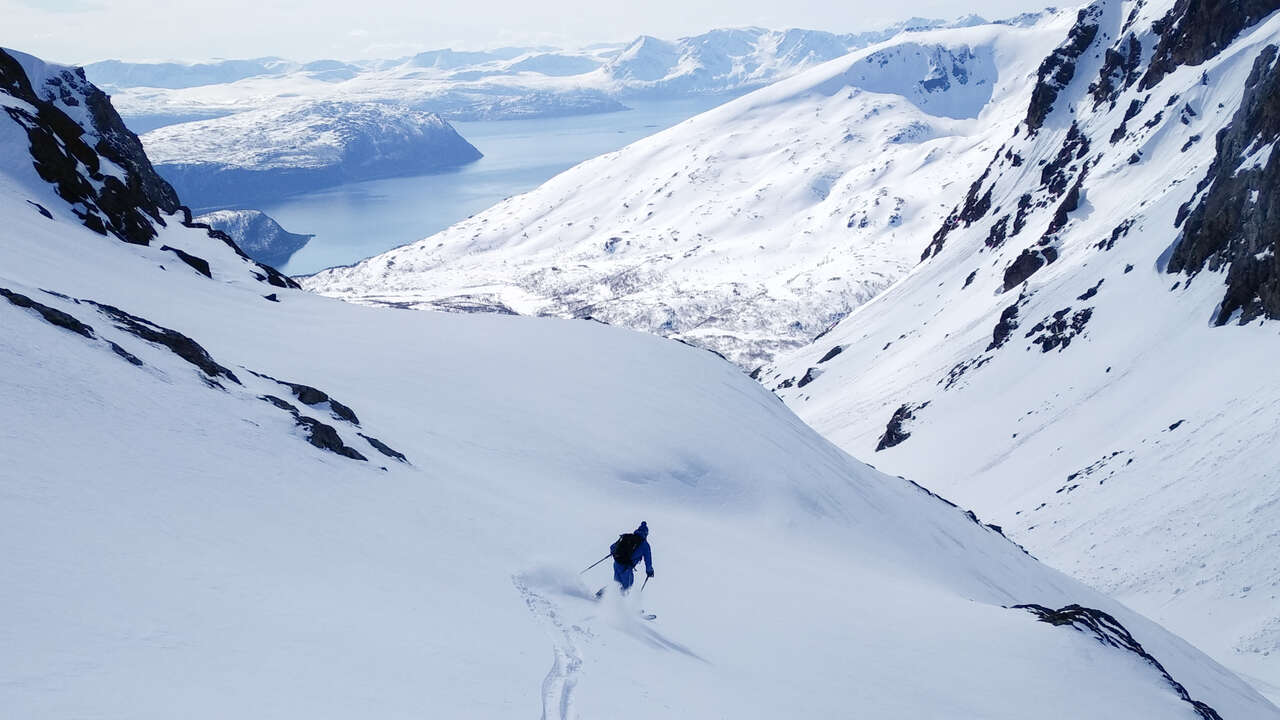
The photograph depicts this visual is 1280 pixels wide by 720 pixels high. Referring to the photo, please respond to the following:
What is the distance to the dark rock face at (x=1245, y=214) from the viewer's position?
50.6 meters

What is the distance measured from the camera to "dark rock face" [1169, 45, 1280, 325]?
50.6 metres

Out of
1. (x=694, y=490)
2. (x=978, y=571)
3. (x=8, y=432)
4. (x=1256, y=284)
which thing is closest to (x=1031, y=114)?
(x=1256, y=284)

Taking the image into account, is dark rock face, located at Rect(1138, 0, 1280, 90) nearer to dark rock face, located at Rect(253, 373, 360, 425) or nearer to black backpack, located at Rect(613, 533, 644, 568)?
dark rock face, located at Rect(253, 373, 360, 425)

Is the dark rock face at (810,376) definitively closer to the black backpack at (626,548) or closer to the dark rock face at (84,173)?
the dark rock face at (84,173)

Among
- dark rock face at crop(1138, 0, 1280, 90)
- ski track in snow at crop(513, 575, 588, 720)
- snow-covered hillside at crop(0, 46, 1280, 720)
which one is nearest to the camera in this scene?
snow-covered hillside at crop(0, 46, 1280, 720)

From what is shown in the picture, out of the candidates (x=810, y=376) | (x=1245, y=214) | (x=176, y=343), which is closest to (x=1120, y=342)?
(x=1245, y=214)

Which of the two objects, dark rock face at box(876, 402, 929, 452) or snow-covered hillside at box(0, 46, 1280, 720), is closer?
snow-covered hillside at box(0, 46, 1280, 720)

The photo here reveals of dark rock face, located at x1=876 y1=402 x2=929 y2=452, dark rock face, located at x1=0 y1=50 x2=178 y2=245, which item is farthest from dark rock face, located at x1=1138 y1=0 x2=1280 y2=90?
dark rock face, located at x1=0 y1=50 x2=178 y2=245

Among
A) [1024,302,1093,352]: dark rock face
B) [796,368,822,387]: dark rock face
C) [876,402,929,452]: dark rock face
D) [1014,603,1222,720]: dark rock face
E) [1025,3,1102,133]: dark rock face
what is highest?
[1025,3,1102,133]: dark rock face

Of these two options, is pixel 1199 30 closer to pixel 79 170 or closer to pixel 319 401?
pixel 79 170

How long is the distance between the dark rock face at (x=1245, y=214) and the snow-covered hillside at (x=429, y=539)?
2807cm

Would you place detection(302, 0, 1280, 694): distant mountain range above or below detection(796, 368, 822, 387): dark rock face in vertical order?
above

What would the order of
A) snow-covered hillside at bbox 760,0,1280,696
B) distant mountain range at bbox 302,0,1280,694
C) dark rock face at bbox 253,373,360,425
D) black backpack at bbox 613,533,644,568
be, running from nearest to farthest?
black backpack at bbox 613,533,644,568
dark rock face at bbox 253,373,360,425
snow-covered hillside at bbox 760,0,1280,696
distant mountain range at bbox 302,0,1280,694

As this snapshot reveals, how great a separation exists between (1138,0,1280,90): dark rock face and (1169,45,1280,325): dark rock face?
2782cm
